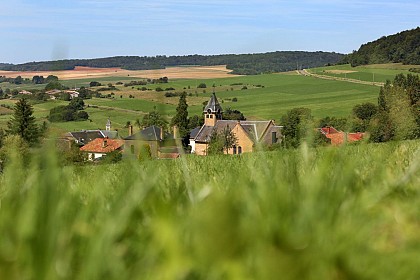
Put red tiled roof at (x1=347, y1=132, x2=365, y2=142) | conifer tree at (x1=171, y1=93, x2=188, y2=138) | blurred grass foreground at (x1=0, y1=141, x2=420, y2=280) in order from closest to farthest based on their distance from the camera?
blurred grass foreground at (x1=0, y1=141, x2=420, y2=280)
red tiled roof at (x1=347, y1=132, x2=365, y2=142)
conifer tree at (x1=171, y1=93, x2=188, y2=138)

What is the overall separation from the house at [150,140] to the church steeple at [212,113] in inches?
2791

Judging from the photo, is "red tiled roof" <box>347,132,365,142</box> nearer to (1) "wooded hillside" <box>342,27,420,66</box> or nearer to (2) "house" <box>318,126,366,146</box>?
(2) "house" <box>318,126,366,146</box>

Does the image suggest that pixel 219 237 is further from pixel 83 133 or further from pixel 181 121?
pixel 83 133

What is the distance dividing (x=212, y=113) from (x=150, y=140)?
72106 millimetres

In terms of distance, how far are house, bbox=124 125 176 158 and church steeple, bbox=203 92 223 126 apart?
233 ft

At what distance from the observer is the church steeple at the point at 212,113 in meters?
72.6

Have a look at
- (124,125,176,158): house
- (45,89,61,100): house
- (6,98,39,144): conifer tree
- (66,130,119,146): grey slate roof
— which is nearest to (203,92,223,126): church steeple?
(66,130,119,146): grey slate roof

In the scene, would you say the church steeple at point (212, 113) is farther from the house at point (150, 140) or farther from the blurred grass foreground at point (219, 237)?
the blurred grass foreground at point (219, 237)

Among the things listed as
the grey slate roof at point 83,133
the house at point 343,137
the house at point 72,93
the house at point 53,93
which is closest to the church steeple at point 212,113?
the grey slate roof at point 83,133

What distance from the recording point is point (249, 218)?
870 millimetres

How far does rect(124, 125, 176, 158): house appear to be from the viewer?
112cm

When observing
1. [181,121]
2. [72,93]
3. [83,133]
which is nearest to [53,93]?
[72,93]

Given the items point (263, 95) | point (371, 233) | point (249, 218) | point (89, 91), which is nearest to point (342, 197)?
point (371, 233)

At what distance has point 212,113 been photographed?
7338 cm
